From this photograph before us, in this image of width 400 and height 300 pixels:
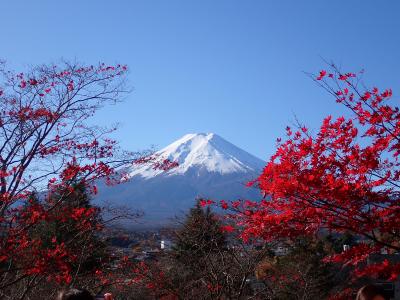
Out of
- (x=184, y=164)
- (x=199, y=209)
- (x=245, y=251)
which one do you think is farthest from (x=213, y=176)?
(x=245, y=251)

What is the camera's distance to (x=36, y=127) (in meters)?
8.06

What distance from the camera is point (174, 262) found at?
16625 millimetres

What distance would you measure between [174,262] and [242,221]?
32.9 ft

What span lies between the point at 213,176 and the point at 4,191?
141385mm

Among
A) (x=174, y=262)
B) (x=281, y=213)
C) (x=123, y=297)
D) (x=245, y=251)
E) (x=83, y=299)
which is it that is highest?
(x=281, y=213)

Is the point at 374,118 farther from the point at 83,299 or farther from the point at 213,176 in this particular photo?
the point at 213,176

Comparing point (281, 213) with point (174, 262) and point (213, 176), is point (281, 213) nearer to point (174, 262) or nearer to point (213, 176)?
point (174, 262)

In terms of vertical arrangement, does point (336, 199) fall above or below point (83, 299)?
above

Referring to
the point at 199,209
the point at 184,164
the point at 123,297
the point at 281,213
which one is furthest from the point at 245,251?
the point at 184,164

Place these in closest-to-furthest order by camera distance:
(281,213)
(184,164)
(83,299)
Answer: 1. (83,299)
2. (281,213)
3. (184,164)

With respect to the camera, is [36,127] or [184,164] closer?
[36,127]

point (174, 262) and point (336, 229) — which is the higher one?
point (336, 229)

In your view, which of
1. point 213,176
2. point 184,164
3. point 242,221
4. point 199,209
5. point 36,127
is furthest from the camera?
point 184,164

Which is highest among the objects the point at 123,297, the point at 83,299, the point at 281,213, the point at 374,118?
the point at 374,118
